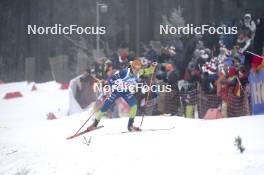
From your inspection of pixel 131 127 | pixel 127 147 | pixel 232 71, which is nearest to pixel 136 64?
pixel 131 127

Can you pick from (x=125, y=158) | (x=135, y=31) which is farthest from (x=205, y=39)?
(x=125, y=158)

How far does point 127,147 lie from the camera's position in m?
10.3

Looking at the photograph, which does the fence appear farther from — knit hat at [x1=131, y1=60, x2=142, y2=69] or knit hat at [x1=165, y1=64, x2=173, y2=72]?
knit hat at [x1=131, y1=60, x2=142, y2=69]

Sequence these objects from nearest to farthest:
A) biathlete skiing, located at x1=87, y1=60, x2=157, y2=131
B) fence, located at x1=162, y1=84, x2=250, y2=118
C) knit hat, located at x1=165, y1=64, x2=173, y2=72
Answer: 1. biathlete skiing, located at x1=87, y1=60, x2=157, y2=131
2. fence, located at x1=162, y1=84, x2=250, y2=118
3. knit hat, located at x1=165, y1=64, x2=173, y2=72

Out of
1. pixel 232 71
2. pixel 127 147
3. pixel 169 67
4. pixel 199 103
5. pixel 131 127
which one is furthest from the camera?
pixel 169 67

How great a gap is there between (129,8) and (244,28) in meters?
2.90

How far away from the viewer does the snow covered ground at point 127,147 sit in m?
8.80

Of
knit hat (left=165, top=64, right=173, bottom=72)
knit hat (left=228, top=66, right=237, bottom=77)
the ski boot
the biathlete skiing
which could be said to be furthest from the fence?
the ski boot

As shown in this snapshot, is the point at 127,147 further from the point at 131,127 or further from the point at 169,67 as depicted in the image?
the point at 169,67

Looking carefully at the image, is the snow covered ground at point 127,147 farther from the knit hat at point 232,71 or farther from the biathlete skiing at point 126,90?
the knit hat at point 232,71

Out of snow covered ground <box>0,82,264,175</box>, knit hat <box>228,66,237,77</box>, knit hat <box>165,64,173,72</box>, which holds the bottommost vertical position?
snow covered ground <box>0,82,264,175</box>

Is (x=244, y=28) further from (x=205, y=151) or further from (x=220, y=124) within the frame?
(x=205, y=151)

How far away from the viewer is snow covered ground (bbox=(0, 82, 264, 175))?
880cm

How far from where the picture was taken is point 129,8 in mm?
12930
